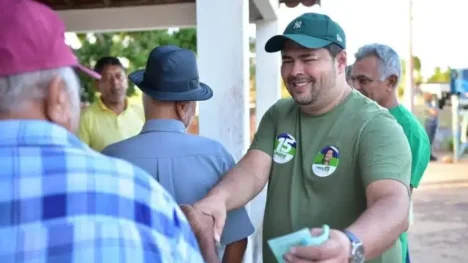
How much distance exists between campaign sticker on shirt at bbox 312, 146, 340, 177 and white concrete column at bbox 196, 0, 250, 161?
1.21 m

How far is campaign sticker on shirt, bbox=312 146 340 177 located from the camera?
2.04 metres

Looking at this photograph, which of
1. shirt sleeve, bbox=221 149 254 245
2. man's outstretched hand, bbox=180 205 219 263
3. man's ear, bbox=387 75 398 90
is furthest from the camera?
man's ear, bbox=387 75 398 90

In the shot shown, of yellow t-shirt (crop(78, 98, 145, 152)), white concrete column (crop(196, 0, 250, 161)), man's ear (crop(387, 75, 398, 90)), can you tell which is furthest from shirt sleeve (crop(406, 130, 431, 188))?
yellow t-shirt (crop(78, 98, 145, 152))

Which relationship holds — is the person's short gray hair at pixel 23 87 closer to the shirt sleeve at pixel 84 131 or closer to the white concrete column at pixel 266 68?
the shirt sleeve at pixel 84 131

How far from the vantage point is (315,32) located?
2.13 metres

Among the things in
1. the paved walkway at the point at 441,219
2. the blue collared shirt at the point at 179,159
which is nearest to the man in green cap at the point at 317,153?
the blue collared shirt at the point at 179,159

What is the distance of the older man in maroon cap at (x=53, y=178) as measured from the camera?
107 centimetres

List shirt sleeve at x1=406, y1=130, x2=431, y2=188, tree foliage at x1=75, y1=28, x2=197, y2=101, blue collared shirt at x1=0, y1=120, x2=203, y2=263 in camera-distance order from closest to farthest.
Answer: blue collared shirt at x1=0, y1=120, x2=203, y2=263, shirt sleeve at x1=406, y1=130, x2=431, y2=188, tree foliage at x1=75, y1=28, x2=197, y2=101

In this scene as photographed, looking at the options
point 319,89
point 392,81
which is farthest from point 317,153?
point 392,81

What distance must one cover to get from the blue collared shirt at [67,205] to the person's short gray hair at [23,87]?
0.13ft

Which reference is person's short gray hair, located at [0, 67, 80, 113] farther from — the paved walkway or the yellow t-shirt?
the paved walkway

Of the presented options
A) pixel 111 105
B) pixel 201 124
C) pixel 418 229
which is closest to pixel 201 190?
pixel 201 124

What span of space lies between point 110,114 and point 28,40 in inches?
143

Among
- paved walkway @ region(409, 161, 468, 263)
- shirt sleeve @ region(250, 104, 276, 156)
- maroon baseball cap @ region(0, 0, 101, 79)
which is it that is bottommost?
Answer: paved walkway @ region(409, 161, 468, 263)
